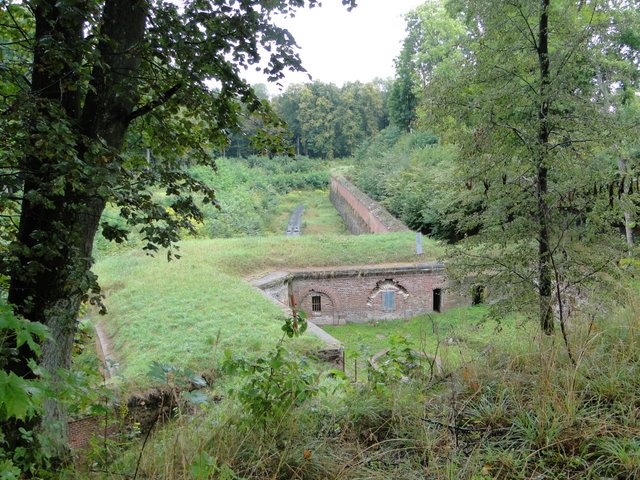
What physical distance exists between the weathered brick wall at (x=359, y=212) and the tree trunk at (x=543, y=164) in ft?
45.0

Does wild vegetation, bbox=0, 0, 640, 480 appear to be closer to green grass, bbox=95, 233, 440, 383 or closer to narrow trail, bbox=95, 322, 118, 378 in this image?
green grass, bbox=95, 233, 440, 383

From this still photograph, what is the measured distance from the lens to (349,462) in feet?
9.00

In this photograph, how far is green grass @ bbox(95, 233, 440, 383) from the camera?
8664 millimetres

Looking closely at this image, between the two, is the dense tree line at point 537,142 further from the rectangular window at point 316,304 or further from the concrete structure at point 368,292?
the rectangular window at point 316,304

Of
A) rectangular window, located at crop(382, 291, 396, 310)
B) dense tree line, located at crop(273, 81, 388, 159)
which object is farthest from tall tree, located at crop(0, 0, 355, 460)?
dense tree line, located at crop(273, 81, 388, 159)

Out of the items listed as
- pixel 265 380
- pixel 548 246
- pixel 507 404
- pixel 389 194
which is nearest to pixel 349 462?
pixel 265 380

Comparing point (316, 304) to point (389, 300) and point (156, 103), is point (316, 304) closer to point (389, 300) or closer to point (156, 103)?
point (389, 300)

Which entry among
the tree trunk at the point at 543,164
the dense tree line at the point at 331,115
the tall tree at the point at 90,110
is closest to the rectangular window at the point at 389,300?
the tree trunk at the point at 543,164

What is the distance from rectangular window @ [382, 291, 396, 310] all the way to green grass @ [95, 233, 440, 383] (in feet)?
3.99

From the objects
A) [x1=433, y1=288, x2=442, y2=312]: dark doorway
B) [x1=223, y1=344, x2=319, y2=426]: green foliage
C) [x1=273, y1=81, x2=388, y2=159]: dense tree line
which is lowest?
[x1=433, y1=288, x2=442, y2=312]: dark doorway

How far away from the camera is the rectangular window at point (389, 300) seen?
16469 millimetres

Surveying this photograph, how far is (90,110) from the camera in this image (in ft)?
12.7

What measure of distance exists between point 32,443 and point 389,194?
24.3 m

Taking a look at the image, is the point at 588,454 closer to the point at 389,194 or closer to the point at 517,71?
the point at 517,71
